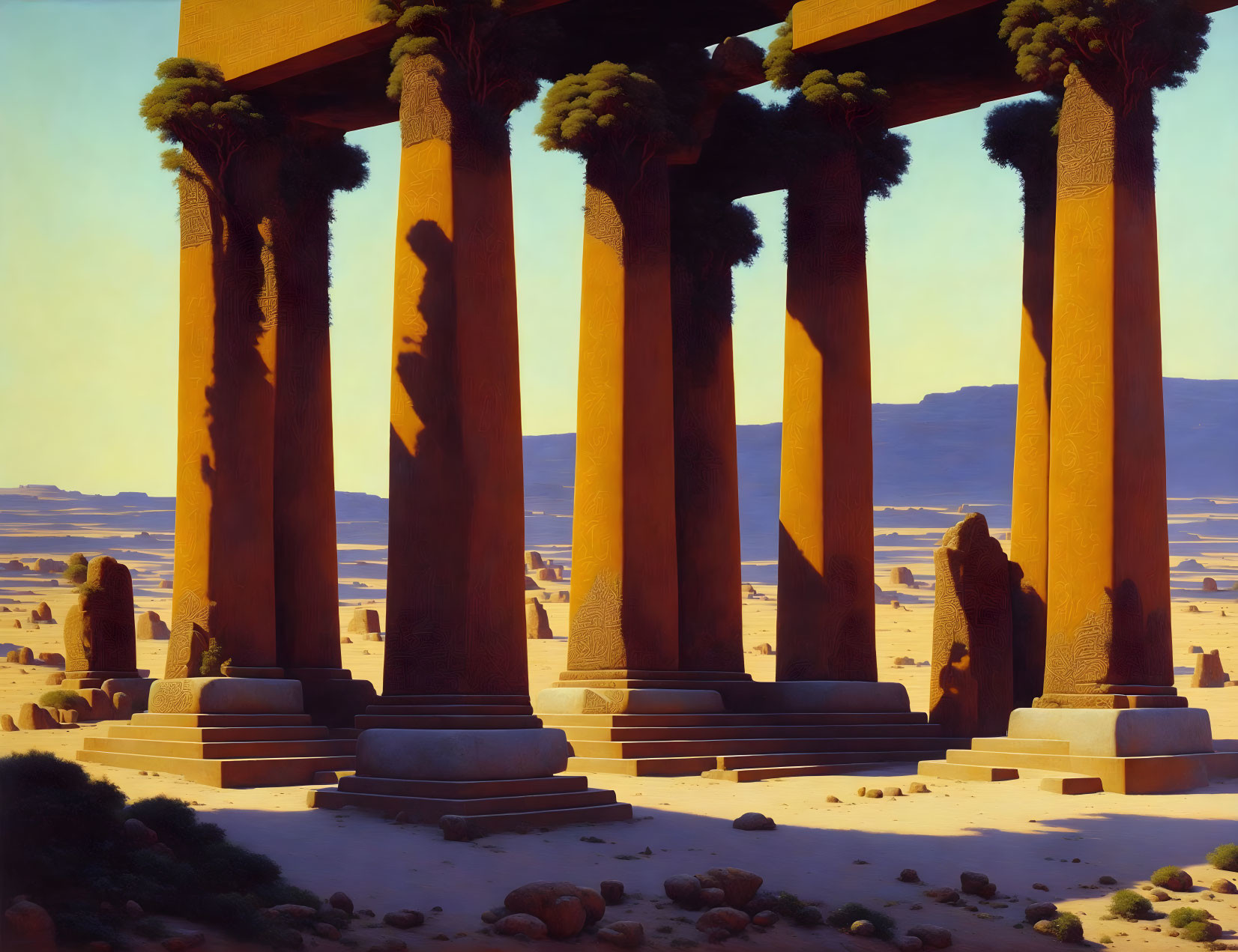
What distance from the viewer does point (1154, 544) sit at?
77.7 feet

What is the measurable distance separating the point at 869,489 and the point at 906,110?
24.4ft

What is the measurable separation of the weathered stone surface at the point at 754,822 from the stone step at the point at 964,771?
5589mm

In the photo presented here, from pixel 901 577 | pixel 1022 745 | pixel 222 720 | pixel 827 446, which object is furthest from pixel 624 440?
pixel 901 577

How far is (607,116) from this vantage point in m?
26.0

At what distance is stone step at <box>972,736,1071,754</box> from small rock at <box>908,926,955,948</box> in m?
9.66

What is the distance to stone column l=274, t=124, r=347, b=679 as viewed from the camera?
1065 inches

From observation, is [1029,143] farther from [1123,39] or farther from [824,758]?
[824,758]

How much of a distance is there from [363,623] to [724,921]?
64577 mm

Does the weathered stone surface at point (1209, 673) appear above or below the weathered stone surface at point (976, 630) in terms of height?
below

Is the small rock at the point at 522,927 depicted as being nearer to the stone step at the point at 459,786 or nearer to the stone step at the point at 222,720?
the stone step at the point at 459,786

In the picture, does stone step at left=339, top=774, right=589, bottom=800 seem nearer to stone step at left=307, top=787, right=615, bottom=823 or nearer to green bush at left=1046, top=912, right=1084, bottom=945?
stone step at left=307, top=787, right=615, bottom=823

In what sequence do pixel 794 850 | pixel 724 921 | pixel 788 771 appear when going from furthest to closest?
1. pixel 788 771
2. pixel 794 850
3. pixel 724 921

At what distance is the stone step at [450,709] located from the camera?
1916 centimetres

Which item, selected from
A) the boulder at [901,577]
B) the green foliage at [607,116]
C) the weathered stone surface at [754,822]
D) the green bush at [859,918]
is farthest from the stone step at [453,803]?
the boulder at [901,577]
